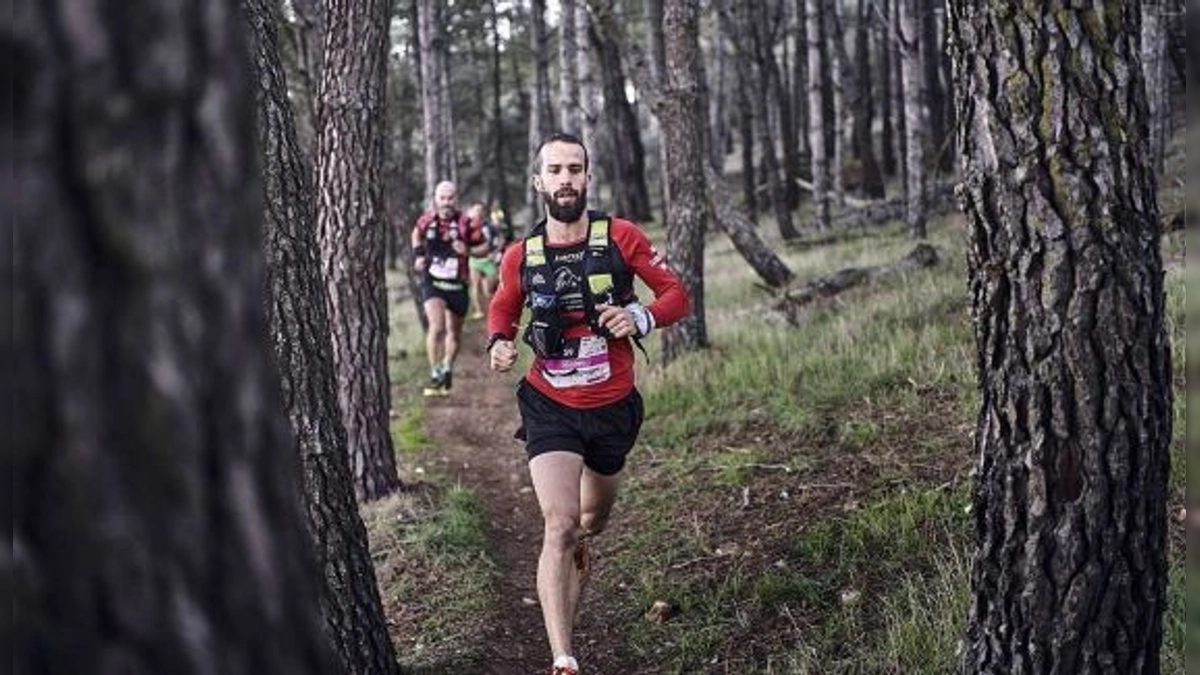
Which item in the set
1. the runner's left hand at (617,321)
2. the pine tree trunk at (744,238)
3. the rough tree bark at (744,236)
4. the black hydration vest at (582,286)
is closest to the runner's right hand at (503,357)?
the black hydration vest at (582,286)

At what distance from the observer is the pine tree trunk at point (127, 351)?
3.73 ft

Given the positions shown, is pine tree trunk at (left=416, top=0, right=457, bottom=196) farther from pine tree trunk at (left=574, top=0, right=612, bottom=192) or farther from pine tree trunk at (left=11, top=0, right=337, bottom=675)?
pine tree trunk at (left=11, top=0, right=337, bottom=675)

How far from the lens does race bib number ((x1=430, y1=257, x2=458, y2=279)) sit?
11.8 m

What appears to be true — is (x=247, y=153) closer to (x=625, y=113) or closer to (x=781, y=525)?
(x=781, y=525)

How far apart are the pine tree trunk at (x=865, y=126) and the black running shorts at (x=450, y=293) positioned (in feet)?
51.3

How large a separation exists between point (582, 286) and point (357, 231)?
2818 mm

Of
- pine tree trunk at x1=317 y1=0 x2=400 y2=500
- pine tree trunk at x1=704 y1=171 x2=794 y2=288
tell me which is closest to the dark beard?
pine tree trunk at x1=317 y1=0 x2=400 y2=500

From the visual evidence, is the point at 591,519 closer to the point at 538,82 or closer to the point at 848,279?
the point at 848,279

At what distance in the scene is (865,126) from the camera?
25.6m

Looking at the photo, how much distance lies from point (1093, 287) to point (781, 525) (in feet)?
11.1

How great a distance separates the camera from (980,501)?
10.8ft

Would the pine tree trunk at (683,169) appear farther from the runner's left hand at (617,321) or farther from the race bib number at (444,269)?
the runner's left hand at (617,321)

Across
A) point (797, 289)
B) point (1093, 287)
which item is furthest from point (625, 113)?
point (1093, 287)

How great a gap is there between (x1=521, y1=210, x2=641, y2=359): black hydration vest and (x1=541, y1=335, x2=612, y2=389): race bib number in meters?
0.03
